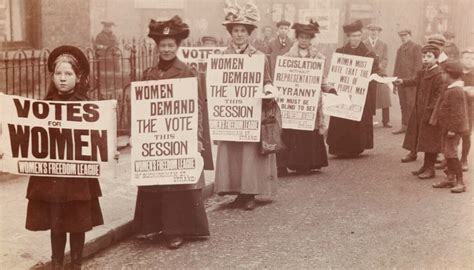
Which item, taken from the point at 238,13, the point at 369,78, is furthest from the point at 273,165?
the point at 369,78

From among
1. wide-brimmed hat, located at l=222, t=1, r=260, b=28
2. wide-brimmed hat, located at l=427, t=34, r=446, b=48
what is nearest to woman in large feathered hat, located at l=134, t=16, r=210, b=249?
wide-brimmed hat, located at l=222, t=1, r=260, b=28

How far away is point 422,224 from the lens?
750 cm

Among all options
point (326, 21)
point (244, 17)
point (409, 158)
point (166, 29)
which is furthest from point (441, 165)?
point (326, 21)

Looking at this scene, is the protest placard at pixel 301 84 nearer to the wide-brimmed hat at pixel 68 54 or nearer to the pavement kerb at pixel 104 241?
the pavement kerb at pixel 104 241

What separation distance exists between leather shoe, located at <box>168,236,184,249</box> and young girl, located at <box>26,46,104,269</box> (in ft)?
4.23

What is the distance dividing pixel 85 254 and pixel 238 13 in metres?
3.17

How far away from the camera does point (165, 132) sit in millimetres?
6512

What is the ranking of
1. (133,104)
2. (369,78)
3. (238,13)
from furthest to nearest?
1. (369,78)
2. (238,13)
3. (133,104)

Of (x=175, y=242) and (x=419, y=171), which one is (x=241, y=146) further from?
(x=419, y=171)

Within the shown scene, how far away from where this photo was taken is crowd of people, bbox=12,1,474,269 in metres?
5.46

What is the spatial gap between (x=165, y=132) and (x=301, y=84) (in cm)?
362

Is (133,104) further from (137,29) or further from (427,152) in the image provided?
(137,29)

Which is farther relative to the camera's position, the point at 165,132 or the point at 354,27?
the point at 354,27

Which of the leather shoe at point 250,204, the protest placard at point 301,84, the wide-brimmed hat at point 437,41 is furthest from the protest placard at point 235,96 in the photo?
the wide-brimmed hat at point 437,41
